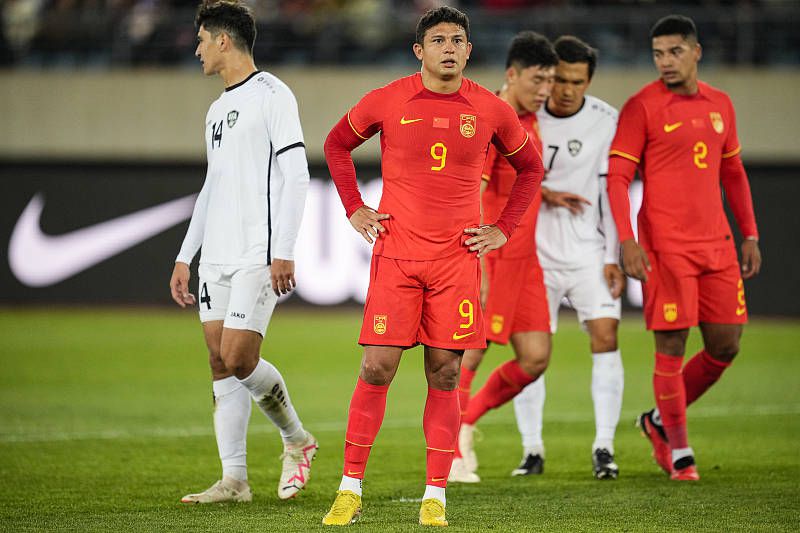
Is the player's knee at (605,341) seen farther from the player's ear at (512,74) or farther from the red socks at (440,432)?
the red socks at (440,432)

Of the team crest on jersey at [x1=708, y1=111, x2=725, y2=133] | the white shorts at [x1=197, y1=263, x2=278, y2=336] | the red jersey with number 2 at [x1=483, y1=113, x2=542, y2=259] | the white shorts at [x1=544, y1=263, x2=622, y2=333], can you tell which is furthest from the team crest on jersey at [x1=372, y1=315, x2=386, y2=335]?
A: the team crest on jersey at [x1=708, y1=111, x2=725, y2=133]

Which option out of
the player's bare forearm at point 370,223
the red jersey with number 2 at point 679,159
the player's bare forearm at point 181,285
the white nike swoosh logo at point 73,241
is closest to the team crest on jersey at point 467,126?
the player's bare forearm at point 370,223

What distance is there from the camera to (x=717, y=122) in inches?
267

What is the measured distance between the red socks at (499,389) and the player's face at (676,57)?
1876 millimetres

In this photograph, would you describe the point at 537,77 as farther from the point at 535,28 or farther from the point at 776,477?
the point at 535,28

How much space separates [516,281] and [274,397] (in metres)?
1.69

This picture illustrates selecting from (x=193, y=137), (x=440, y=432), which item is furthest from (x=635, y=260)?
(x=193, y=137)

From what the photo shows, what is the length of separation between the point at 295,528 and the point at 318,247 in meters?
12.3

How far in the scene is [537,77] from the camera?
6.77m

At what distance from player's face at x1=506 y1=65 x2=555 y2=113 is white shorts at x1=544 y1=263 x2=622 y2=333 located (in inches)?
40.6

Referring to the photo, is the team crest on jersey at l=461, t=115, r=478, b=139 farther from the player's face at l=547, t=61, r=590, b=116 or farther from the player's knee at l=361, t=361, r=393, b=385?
the player's face at l=547, t=61, r=590, b=116

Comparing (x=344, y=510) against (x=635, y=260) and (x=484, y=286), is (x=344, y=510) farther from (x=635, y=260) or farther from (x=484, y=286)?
(x=635, y=260)

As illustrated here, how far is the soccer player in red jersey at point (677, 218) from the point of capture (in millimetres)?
6672

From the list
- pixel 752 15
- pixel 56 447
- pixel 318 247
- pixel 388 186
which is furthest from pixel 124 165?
pixel 388 186
